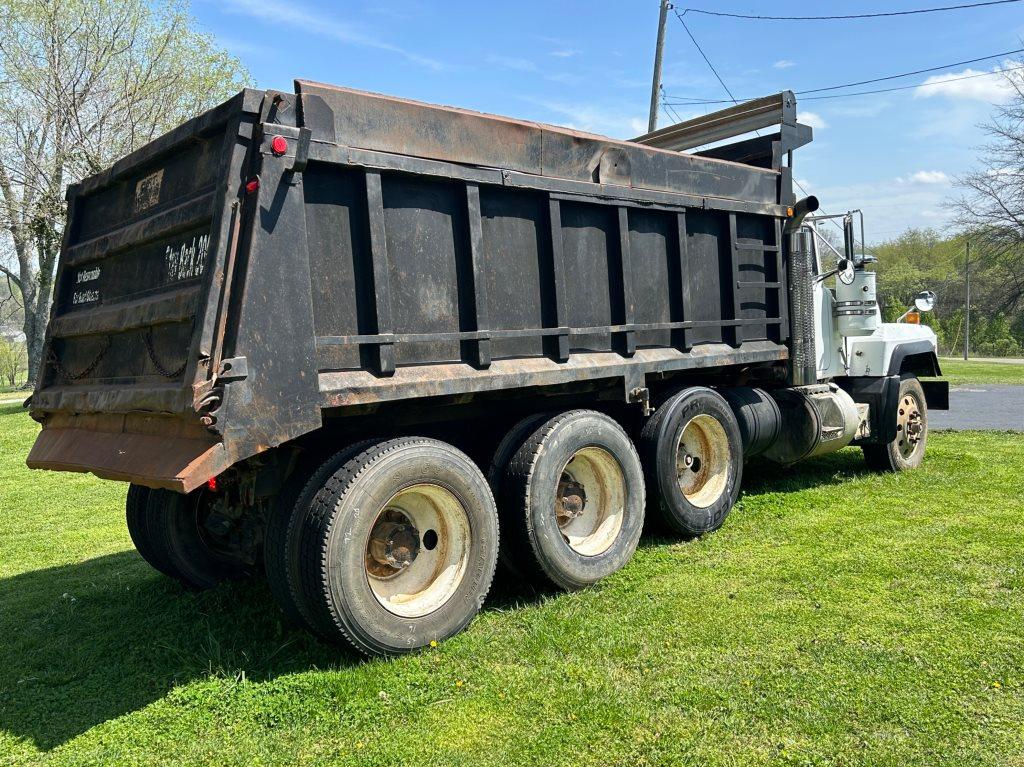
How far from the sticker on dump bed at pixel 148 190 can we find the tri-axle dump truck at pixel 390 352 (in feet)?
0.07

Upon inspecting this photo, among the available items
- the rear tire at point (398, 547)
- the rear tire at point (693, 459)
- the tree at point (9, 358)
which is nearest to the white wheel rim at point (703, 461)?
the rear tire at point (693, 459)

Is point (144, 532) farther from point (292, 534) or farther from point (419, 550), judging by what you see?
point (419, 550)

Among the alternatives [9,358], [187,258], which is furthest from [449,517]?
[9,358]

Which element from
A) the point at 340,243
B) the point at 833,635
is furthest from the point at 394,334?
the point at 833,635

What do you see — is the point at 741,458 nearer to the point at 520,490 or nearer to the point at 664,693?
the point at 520,490

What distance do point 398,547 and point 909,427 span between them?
6347 millimetres

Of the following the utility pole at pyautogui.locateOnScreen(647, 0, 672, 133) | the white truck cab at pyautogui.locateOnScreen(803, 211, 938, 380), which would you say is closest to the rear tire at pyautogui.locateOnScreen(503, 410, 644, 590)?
the white truck cab at pyautogui.locateOnScreen(803, 211, 938, 380)

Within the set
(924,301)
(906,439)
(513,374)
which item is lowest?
(906,439)

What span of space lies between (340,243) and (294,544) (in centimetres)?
148

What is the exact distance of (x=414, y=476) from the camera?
13.5 ft

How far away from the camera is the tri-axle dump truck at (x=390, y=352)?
12.4ft

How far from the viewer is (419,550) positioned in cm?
439

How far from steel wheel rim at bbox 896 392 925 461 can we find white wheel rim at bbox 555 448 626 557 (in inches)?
171

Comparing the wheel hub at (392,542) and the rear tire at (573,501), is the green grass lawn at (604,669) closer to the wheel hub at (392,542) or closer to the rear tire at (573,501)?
the rear tire at (573,501)
